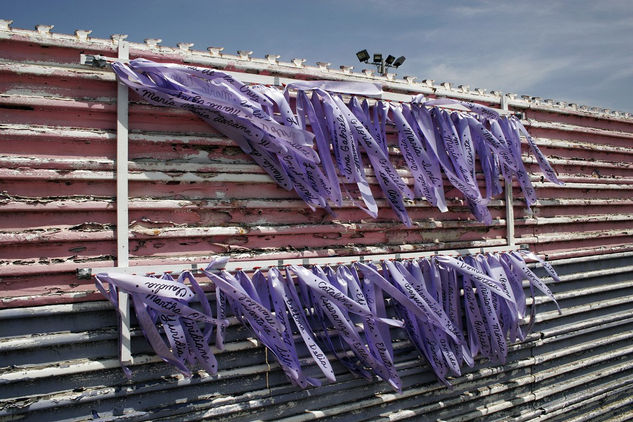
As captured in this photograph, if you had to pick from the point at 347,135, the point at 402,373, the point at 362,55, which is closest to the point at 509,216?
the point at 402,373

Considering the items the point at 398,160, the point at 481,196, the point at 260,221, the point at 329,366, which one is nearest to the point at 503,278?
the point at 481,196

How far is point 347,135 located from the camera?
399cm

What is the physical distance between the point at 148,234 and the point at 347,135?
5.26ft

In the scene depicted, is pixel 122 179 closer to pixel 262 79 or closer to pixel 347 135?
pixel 262 79

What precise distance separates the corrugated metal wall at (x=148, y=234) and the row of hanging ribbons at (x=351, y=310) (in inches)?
6.1

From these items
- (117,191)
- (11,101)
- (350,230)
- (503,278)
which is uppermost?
(11,101)

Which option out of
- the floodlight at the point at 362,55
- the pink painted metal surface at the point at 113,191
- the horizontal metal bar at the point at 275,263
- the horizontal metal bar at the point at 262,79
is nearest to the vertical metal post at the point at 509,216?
the horizontal metal bar at the point at 275,263

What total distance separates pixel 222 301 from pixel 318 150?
133cm

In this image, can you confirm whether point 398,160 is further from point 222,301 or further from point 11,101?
point 11,101

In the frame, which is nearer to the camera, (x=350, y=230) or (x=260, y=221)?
(x=260, y=221)

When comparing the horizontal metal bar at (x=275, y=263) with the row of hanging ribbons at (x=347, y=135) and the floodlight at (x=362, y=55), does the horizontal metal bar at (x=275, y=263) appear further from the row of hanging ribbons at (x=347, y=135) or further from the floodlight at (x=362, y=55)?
the floodlight at (x=362, y=55)

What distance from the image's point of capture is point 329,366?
3748 mm

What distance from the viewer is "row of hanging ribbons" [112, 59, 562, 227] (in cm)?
347

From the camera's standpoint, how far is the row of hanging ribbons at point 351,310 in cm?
337
